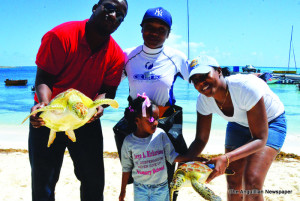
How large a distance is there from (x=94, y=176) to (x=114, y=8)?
5.84ft

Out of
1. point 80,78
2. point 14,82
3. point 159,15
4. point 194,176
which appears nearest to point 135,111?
point 80,78

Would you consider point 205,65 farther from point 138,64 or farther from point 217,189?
point 217,189

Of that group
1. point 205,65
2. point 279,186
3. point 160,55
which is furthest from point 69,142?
point 279,186

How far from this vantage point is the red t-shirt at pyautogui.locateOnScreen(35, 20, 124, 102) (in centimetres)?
246

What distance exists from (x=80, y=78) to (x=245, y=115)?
5.73ft

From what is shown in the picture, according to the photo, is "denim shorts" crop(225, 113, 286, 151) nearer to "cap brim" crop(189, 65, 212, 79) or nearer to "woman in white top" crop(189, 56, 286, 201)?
"woman in white top" crop(189, 56, 286, 201)

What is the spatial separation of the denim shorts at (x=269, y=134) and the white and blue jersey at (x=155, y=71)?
819 mm

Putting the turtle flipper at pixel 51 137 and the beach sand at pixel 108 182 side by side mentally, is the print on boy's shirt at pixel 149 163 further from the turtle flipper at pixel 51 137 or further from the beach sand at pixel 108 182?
the beach sand at pixel 108 182

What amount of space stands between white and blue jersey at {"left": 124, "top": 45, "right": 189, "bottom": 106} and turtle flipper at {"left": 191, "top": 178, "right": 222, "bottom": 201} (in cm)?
100

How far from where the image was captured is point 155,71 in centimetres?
290

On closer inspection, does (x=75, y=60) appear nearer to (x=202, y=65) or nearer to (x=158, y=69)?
(x=158, y=69)

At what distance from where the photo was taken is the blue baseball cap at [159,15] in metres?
2.79

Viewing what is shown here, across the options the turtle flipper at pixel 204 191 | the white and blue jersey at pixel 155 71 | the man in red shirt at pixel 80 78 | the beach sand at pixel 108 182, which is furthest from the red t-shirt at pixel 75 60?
the beach sand at pixel 108 182

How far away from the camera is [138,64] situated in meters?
2.96
